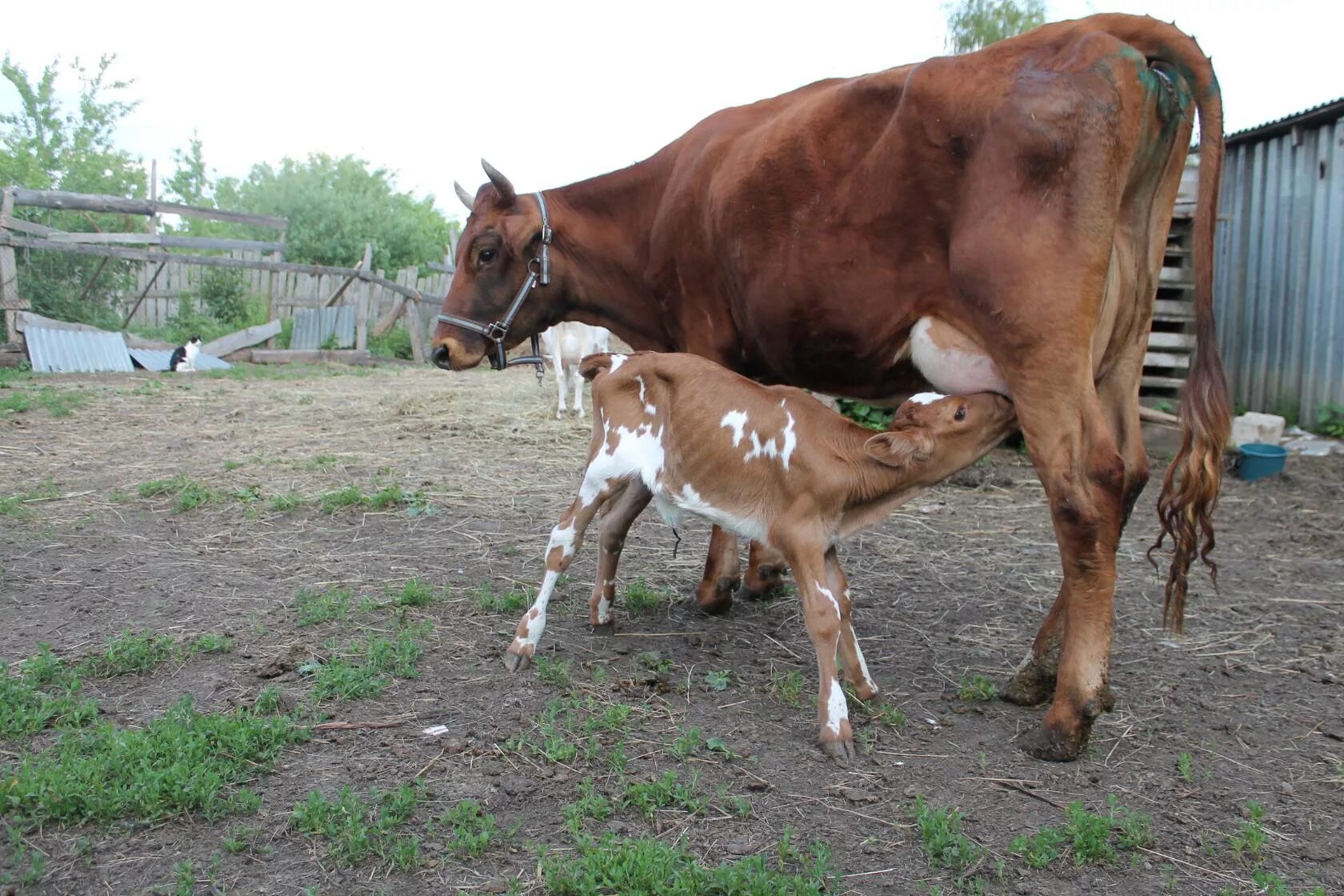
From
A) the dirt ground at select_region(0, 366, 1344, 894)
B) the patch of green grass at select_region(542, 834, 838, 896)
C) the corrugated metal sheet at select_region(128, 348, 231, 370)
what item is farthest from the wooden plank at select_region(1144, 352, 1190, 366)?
the corrugated metal sheet at select_region(128, 348, 231, 370)

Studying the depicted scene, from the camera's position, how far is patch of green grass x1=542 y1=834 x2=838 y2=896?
266cm

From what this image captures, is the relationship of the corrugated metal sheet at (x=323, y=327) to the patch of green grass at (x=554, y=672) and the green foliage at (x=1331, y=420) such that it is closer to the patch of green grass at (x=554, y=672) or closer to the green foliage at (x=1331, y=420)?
the green foliage at (x=1331, y=420)

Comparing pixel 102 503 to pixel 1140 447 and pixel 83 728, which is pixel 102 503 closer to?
pixel 83 728

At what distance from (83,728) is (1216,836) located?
12.2 feet

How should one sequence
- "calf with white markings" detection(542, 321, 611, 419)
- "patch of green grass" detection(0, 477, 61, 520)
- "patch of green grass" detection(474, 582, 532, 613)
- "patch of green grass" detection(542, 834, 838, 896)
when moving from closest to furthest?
"patch of green grass" detection(542, 834, 838, 896) → "patch of green grass" detection(474, 582, 532, 613) → "patch of green grass" detection(0, 477, 61, 520) → "calf with white markings" detection(542, 321, 611, 419)

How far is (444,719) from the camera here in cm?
372

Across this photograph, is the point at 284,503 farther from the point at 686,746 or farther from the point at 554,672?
the point at 686,746

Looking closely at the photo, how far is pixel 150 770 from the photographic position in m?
3.11

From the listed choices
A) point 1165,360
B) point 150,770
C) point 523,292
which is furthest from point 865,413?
point 150,770

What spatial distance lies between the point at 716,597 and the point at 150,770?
2662 millimetres

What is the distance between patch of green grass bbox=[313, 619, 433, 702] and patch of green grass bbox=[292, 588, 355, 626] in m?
0.31

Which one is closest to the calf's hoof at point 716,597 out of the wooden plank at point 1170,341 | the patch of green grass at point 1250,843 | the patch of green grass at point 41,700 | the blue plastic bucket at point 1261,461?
the patch of green grass at point 1250,843

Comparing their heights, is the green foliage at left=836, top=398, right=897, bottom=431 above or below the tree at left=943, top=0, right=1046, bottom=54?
below

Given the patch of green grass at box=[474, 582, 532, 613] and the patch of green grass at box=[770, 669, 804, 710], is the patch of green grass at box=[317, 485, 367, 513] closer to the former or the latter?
the patch of green grass at box=[474, 582, 532, 613]
